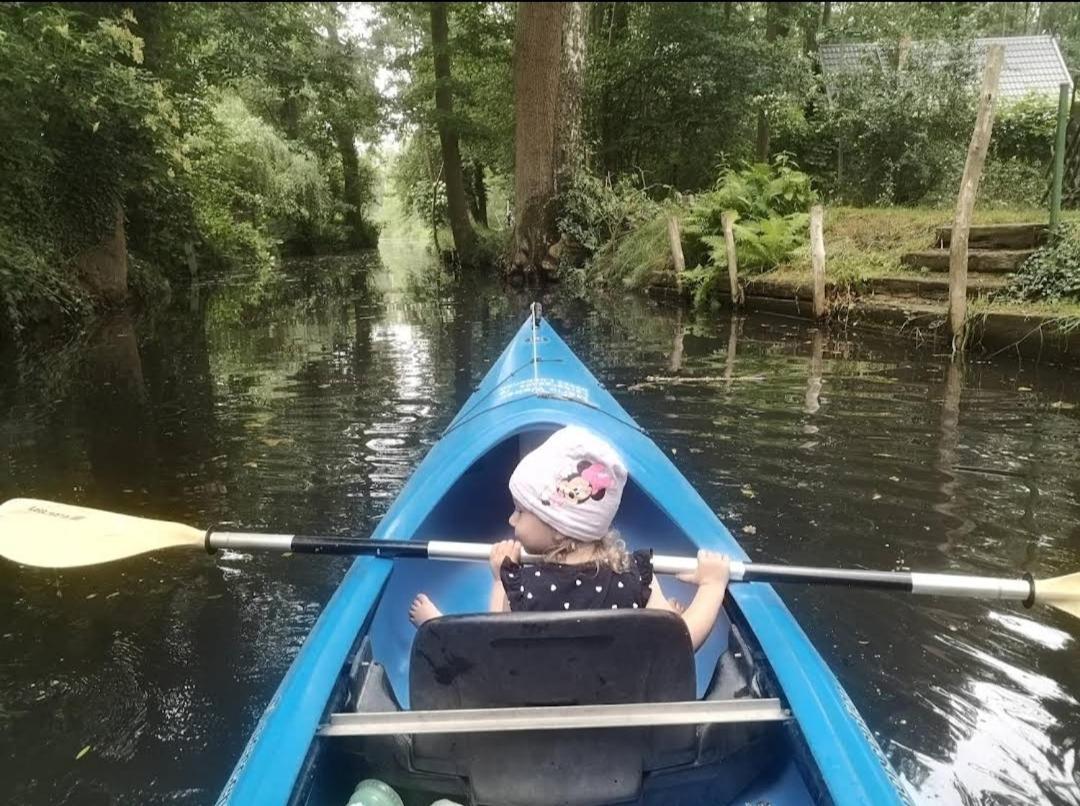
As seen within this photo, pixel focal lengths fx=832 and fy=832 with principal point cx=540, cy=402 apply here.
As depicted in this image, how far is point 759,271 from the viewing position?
9.77m

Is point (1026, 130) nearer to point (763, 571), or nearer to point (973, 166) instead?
point (973, 166)

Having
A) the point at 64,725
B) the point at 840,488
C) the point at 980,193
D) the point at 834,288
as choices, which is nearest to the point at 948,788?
the point at 840,488

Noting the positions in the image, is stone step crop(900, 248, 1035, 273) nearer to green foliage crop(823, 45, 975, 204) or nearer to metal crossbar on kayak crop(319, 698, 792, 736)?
green foliage crop(823, 45, 975, 204)

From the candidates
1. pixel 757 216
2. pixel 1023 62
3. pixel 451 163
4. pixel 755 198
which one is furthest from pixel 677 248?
pixel 1023 62

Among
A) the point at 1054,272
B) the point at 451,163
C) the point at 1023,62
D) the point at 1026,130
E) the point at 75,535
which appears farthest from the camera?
the point at 1023,62

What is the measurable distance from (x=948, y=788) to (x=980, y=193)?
12.0m

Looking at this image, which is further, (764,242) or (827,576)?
(764,242)

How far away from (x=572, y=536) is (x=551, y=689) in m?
0.29

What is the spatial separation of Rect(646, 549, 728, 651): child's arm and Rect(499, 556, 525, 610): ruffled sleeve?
11.7 inches

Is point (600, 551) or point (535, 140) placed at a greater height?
point (535, 140)

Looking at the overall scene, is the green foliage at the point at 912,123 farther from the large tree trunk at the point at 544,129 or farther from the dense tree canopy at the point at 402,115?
the large tree trunk at the point at 544,129

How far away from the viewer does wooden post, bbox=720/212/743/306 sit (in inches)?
367

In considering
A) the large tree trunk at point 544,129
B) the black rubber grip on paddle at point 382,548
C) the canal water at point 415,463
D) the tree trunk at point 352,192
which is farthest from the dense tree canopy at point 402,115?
the tree trunk at point 352,192

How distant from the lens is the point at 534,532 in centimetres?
170
